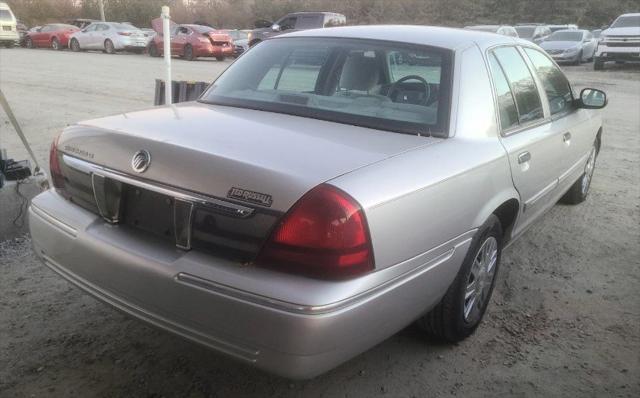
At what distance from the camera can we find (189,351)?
2865mm

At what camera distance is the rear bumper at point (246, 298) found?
198 centimetres

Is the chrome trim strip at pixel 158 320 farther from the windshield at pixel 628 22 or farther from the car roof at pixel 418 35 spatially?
the windshield at pixel 628 22

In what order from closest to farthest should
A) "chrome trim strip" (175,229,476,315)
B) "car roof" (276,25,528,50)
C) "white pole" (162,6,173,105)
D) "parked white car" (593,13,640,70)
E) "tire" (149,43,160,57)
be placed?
"chrome trim strip" (175,229,476,315)
"car roof" (276,25,528,50)
"white pole" (162,6,173,105)
"parked white car" (593,13,640,70)
"tire" (149,43,160,57)

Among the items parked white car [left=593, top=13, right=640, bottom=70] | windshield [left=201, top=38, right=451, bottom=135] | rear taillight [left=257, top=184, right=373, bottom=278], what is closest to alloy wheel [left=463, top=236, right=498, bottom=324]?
windshield [left=201, top=38, right=451, bottom=135]

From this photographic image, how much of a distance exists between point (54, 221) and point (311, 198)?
4.45 feet

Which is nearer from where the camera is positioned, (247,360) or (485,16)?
(247,360)

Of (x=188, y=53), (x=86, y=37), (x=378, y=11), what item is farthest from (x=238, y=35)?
(x=378, y=11)

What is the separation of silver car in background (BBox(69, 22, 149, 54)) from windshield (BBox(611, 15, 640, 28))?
20218 mm

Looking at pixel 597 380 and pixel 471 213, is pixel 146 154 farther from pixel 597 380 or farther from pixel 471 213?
pixel 597 380

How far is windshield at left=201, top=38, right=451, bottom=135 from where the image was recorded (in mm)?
2877

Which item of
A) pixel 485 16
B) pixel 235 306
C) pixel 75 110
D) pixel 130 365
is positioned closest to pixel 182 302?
pixel 235 306

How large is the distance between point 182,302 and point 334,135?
3.22 ft

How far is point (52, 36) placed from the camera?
29531 millimetres

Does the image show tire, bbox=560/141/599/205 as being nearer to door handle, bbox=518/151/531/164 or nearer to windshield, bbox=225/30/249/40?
door handle, bbox=518/151/531/164
